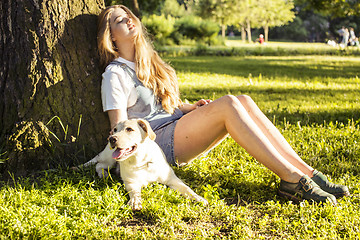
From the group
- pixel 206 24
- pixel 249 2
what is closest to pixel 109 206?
pixel 206 24

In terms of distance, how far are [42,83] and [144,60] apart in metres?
0.96

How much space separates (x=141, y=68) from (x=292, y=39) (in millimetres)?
55786

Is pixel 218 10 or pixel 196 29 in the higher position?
pixel 218 10

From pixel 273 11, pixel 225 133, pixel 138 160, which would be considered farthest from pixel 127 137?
pixel 273 11

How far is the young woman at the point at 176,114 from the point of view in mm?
2988

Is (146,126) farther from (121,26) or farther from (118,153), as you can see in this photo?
(121,26)

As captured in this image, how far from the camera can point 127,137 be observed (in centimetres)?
275

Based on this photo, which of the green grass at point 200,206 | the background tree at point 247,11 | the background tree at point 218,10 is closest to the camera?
the green grass at point 200,206

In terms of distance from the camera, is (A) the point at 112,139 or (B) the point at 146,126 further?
(B) the point at 146,126

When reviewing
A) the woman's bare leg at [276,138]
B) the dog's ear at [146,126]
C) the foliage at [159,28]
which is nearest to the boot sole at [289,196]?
the woman's bare leg at [276,138]

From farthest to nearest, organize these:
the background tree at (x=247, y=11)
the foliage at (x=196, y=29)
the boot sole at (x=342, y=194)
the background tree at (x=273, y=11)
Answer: the background tree at (x=273, y=11), the background tree at (x=247, y=11), the foliage at (x=196, y=29), the boot sole at (x=342, y=194)

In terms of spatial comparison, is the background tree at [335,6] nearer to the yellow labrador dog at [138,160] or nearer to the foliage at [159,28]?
the foliage at [159,28]

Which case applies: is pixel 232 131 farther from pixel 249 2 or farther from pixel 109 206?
pixel 249 2

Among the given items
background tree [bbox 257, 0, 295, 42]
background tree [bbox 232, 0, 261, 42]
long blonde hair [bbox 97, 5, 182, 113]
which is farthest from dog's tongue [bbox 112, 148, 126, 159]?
background tree [bbox 257, 0, 295, 42]
